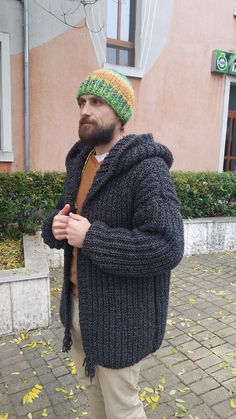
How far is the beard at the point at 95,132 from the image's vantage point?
1708mm

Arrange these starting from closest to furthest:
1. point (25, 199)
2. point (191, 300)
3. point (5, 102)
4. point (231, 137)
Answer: point (191, 300), point (25, 199), point (5, 102), point (231, 137)

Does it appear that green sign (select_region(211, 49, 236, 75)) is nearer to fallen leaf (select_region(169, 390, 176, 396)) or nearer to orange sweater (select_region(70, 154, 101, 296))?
fallen leaf (select_region(169, 390, 176, 396))

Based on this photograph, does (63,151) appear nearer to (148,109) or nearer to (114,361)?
(148,109)

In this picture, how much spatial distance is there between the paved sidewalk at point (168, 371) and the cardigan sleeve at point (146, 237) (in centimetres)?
165

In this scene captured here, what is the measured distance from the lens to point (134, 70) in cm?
753

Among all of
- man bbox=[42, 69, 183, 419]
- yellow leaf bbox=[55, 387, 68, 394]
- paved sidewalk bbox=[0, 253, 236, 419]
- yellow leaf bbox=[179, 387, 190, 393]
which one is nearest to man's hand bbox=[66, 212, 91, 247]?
man bbox=[42, 69, 183, 419]

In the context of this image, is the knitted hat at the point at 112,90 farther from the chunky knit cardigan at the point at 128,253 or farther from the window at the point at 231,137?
the window at the point at 231,137

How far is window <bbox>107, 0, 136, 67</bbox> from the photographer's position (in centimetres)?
743

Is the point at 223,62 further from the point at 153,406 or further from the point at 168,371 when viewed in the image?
the point at 153,406

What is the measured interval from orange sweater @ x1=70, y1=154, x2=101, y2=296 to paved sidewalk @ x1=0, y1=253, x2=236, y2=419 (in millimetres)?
1274

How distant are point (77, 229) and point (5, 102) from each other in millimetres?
5373

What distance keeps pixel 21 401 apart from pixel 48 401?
198 millimetres

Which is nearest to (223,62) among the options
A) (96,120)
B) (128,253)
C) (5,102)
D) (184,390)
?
(5,102)

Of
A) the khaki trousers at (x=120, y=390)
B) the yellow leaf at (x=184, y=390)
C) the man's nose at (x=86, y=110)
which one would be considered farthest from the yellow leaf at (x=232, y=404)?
the man's nose at (x=86, y=110)
